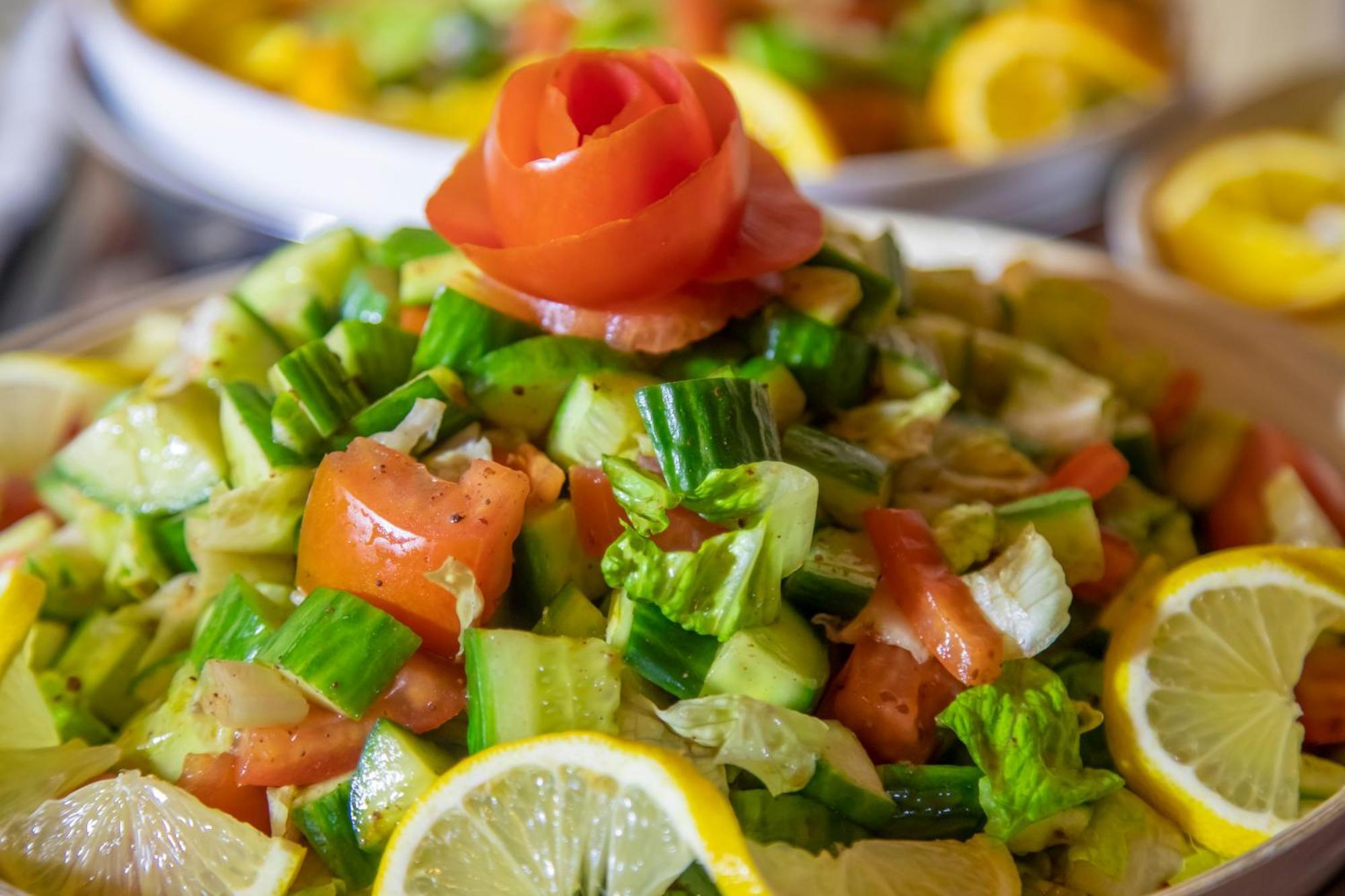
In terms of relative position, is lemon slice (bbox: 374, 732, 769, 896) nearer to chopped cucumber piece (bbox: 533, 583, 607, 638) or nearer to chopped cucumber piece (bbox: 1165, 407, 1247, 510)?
chopped cucumber piece (bbox: 533, 583, 607, 638)

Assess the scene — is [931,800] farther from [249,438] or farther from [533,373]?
[249,438]

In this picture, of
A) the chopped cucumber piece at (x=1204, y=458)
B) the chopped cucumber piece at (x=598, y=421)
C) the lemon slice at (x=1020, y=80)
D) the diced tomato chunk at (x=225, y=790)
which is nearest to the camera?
the diced tomato chunk at (x=225, y=790)

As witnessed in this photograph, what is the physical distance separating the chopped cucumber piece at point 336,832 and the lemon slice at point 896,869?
52 centimetres

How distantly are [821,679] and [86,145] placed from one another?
12.9 ft

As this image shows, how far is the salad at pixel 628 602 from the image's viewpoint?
59.9 inches

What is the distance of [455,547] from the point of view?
1.59 meters

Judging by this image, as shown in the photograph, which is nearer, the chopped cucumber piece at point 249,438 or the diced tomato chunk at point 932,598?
the diced tomato chunk at point 932,598

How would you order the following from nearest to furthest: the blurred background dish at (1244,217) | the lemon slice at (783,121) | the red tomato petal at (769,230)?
the red tomato petal at (769,230), the blurred background dish at (1244,217), the lemon slice at (783,121)

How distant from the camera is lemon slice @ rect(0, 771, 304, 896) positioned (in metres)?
1.52

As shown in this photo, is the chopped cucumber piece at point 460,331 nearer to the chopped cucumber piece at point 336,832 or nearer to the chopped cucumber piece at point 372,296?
the chopped cucumber piece at point 372,296

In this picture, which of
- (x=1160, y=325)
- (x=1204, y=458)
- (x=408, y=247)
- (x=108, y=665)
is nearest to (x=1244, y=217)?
(x=1160, y=325)

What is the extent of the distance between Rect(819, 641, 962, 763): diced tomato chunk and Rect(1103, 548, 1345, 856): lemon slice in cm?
26

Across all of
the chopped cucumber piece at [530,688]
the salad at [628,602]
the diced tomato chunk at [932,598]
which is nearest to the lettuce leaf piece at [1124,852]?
the salad at [628,602]

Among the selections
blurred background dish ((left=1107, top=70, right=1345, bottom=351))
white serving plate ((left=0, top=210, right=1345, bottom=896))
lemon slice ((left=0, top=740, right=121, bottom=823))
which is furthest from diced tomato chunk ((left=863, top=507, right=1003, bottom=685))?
blurred background dish ((left=1107, top=70, right=1345, bottom=351))
